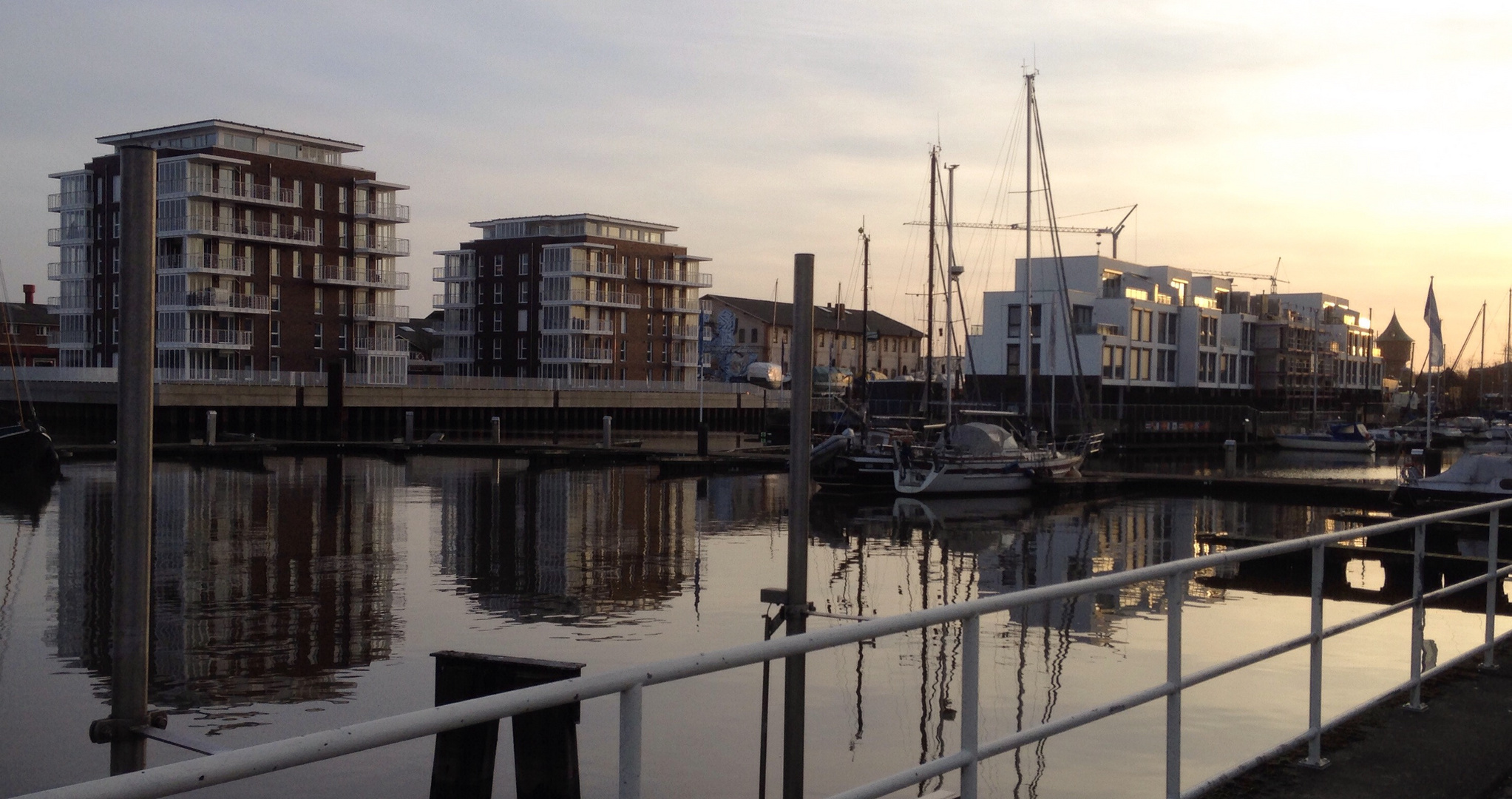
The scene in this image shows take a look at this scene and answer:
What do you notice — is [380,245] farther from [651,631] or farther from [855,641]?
[855,641]

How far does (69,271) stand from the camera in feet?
285

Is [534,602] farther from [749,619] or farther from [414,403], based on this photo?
[414,403]

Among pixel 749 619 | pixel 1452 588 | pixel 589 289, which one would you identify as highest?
pixel 589 289

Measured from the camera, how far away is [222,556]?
856 inches

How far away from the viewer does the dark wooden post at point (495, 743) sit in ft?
27.6

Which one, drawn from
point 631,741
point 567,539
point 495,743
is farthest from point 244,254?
point 631,741

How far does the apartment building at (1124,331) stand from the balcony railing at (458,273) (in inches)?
1745

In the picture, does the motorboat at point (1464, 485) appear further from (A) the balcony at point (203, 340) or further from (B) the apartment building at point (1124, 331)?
(A) the balcony at point (203, 340)

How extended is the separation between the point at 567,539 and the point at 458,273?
9439 cm

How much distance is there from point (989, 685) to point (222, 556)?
14120 mm

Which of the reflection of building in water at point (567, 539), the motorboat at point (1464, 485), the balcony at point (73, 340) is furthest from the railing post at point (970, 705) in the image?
the balcony at point (73, 340)

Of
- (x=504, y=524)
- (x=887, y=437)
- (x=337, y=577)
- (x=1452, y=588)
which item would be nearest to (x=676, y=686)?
(x=1452, y=588)

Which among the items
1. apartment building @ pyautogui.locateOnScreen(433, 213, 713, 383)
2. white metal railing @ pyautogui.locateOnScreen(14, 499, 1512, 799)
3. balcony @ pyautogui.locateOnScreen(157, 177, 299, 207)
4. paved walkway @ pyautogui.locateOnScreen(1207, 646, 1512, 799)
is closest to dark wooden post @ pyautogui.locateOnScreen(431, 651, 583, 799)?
Answer: white metal railing @ pyautogui.locateOnScreen(14, 499, 1512, 799)

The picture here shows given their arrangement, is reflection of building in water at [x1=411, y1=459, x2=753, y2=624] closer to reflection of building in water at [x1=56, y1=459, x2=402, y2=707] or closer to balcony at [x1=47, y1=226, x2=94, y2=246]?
reflection of building in water at [x1=56, y1=459, x2=402, y2=707]
